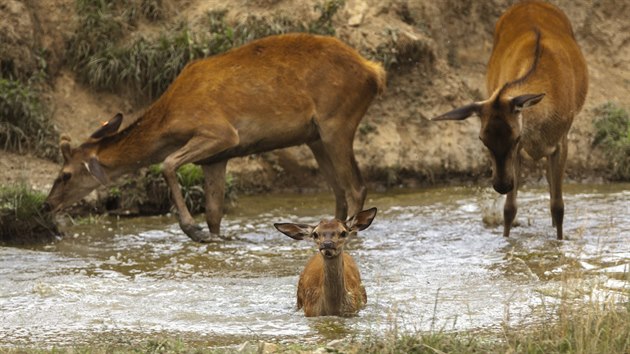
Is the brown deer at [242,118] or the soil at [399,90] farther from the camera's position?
the soil at [399,90]

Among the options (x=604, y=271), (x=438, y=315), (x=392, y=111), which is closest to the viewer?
(x=438, y=315)

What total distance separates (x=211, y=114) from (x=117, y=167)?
43.5 inches

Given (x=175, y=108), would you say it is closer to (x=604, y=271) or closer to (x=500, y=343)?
(x=604, y=271)

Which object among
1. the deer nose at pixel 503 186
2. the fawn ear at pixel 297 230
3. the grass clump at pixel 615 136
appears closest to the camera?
the fawn ear at pixel 297 230

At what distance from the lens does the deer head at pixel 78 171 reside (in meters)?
13.2

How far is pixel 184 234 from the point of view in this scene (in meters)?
13.4

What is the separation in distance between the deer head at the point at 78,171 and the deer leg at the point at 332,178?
2081 millimetres

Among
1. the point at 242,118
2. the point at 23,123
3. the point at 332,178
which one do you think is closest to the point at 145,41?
the point at 23,123

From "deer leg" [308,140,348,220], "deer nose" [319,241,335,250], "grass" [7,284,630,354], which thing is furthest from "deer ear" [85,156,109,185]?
"grass" [7,284,630,354]

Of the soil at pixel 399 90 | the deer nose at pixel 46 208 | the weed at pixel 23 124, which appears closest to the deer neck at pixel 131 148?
the deer nose at pixel 46 208

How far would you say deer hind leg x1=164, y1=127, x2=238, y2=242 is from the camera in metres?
12.8

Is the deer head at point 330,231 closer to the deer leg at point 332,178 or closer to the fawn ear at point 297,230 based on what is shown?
the fawn ear at point 297,230

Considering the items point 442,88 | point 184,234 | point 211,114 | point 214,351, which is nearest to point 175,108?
point 211,114

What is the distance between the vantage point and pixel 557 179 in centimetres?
1238
